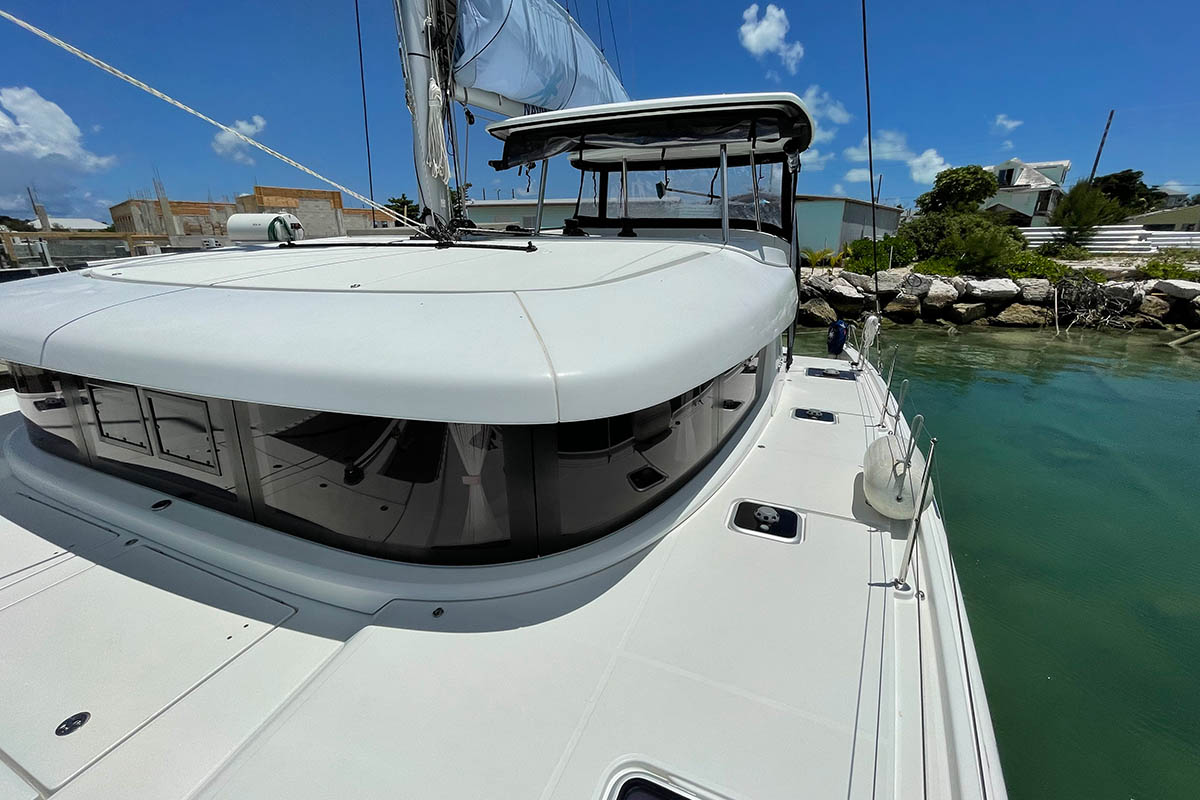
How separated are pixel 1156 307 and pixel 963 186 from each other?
54.6 ft

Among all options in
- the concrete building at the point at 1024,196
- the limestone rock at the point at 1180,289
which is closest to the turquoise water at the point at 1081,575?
the limestone rock at the point at 1180,289

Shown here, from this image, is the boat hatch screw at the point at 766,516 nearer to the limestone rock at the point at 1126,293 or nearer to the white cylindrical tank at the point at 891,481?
the white cylindrical tank at the point at 891,481

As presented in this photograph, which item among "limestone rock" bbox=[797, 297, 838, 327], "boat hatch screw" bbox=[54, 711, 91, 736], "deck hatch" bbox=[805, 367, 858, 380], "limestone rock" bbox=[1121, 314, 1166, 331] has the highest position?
"deck hatch" bbox=[805, 367, 858, 380]

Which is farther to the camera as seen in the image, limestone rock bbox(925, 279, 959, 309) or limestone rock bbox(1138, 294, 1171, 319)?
limestone rock bbox(925, 279, 959, 309)

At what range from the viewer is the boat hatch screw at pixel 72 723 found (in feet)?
4.30

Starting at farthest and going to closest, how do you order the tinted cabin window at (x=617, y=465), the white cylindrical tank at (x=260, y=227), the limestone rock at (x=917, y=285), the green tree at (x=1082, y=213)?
the green tree at (x=1082, y=213) → the limestone rock at (x=917, y=285) → the white cylindrical tank at (x=260, y=227) → the tinted cabin window at (x=617, y=465)

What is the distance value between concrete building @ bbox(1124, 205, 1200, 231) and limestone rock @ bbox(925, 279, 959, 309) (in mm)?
31276

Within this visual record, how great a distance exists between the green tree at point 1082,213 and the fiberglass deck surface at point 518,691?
94.8 ft

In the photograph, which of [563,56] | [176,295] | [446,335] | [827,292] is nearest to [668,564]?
[446,335]

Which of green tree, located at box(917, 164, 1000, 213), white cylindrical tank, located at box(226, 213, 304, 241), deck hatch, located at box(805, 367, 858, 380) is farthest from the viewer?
green tree, located at box(917, 164, 1000, 213)

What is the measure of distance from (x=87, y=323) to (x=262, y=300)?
631mm

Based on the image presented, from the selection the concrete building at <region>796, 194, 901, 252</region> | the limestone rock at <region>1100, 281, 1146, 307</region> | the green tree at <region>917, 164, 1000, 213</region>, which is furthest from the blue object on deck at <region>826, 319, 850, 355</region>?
the green tree at <region>917, 164, 1000, 213</region>

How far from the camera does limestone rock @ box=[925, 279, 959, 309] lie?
15.6m

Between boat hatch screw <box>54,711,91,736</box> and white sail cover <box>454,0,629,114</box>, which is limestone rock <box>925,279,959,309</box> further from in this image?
boat hatch screw <box>54,711,91,736</box>
